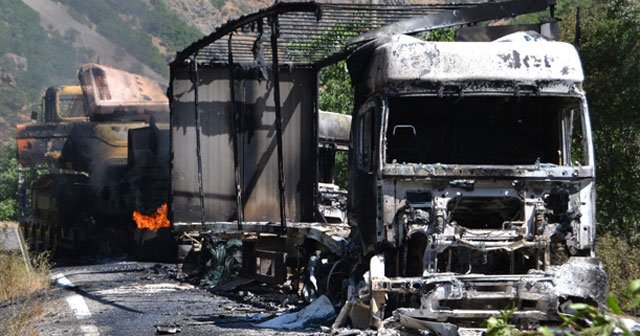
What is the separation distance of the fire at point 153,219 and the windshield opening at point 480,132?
39.9ft

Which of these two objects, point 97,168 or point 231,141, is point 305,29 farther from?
point 97,168

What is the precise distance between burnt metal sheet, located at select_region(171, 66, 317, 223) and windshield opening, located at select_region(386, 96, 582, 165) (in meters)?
5.35

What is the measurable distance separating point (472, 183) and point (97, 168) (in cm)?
1627

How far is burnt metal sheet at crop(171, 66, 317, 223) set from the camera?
51.4 feet

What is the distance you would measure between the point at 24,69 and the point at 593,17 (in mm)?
68578

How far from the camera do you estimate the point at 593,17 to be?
18.0m

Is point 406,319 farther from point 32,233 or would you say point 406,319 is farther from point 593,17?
point 32,233

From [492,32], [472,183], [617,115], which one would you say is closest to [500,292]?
[472,183]

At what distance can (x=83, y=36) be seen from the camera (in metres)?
87.1

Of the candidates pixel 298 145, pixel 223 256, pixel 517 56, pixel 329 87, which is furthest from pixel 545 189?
pixel 329 87

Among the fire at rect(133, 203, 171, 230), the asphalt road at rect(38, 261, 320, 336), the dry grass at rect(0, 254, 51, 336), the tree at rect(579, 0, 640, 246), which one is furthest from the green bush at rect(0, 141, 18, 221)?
the tree at rect(579, 0, 640, 246)

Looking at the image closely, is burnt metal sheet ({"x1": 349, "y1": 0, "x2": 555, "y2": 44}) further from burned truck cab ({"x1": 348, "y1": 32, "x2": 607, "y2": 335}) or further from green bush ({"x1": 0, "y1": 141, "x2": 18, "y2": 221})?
green bush ({"x1": 0, "y1": 141, "x2": 18, "y2": 221})

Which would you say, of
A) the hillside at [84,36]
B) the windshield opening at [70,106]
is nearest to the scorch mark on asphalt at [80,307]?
the windshield opening at [70,106]

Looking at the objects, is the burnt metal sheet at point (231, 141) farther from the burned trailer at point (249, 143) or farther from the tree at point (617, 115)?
the tree at point (617, 115)
